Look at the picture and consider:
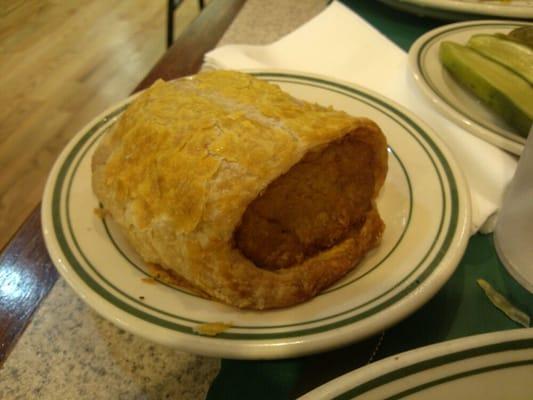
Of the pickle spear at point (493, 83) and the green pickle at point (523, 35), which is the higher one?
the green pickle at point (523, 35)

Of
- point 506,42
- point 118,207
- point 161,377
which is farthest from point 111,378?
point 506,42

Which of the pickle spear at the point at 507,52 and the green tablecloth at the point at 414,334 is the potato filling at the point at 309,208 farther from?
the pickle spear at the point at 507,52

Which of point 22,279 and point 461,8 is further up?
point 461,8

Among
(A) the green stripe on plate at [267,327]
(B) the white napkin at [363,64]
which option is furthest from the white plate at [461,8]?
(A) the green stripe on plate at [267,327]

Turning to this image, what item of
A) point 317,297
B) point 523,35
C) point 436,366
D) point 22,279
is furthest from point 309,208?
point 523,35

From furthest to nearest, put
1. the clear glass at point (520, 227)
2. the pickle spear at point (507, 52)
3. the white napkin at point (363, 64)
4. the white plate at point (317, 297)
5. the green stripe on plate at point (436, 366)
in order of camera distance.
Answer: the pickle spear at point (507, 52) → the white napkin at point (363, 64) → the clear glass at point (520, 227) → the white plate at point (317, 297) → the green stripe on plate at point (436, 366)

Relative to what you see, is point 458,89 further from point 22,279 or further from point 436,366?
point 22,279

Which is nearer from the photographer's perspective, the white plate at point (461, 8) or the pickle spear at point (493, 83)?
the pickle spear at point (493, 83)
